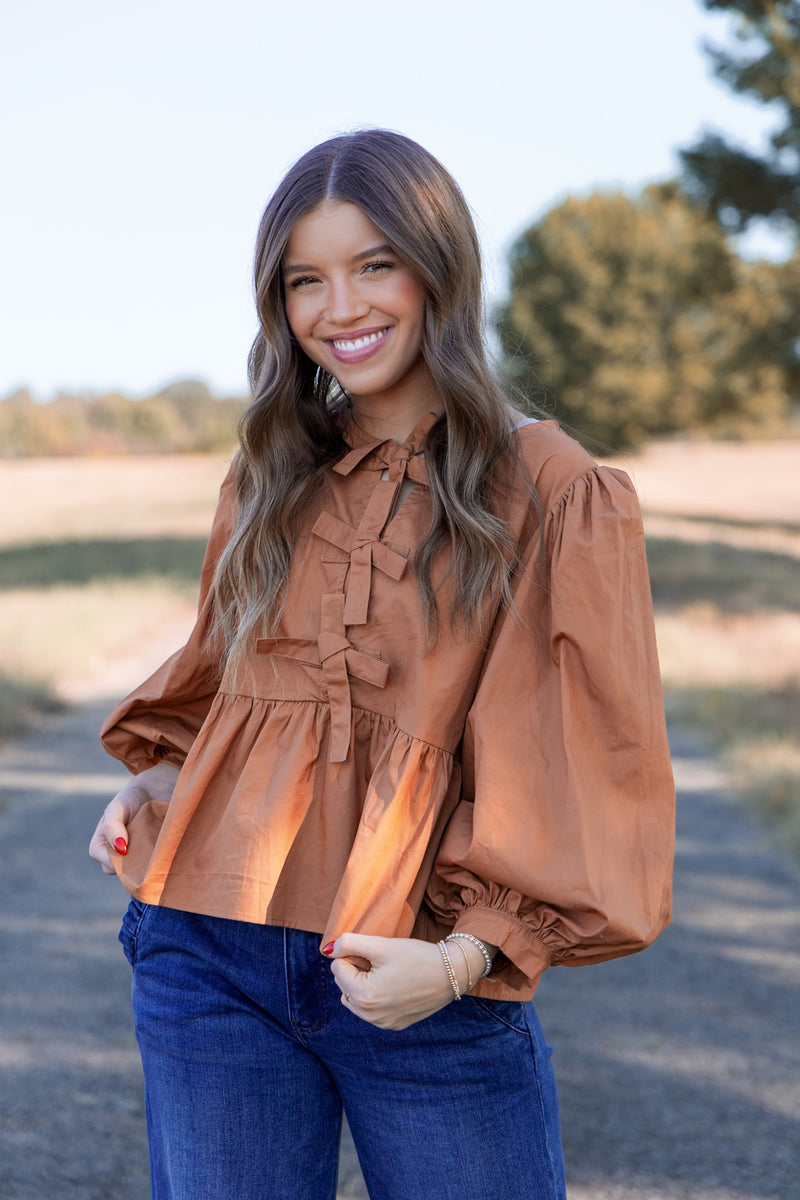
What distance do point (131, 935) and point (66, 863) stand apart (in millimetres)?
→ 3766

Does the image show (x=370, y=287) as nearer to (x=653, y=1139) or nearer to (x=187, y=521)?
(x=653, y=1139)

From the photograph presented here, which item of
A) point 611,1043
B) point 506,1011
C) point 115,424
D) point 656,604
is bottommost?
point 115,424

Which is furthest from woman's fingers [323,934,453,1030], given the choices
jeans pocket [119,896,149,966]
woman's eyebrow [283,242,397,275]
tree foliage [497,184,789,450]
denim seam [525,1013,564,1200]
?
tree foliage [497,184,789,450]

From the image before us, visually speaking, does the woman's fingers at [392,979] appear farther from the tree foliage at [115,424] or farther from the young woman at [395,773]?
the tree foliage at [115,424]

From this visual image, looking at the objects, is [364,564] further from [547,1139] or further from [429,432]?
[547,1139]

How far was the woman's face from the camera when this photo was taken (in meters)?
1.83

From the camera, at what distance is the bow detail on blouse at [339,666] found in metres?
1.78

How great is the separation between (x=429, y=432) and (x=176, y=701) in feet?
2.13

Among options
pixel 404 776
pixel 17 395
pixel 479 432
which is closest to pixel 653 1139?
pixel 404 776

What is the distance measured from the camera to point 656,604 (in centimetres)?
1470

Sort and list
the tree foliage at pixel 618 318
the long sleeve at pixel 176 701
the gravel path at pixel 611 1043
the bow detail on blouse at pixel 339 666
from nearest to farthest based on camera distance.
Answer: the bow detail on blouse at pixel 339 666
the long sleeve at pixel 176 701
the gravel path at pixel 611 1043
the tree foliage at pixel 618 318

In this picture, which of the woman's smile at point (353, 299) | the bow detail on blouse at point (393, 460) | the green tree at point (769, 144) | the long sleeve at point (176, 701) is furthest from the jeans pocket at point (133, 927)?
the green tree at point (769, 144)

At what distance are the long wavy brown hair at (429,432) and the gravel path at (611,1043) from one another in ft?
2.91

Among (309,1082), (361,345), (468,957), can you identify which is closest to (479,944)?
A: (468,957)
